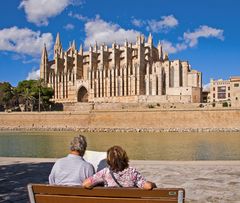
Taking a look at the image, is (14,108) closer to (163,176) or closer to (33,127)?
(33,127)

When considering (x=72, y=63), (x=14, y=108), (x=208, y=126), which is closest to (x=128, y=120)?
(x=208, y=126)

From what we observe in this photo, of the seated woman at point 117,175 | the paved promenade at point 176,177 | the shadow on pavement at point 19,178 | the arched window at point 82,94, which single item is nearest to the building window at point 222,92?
the arched window at point 82,94

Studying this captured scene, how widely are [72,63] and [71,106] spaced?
1618 cm

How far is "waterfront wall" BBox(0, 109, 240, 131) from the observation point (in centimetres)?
3944

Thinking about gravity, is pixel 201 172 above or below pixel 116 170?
below

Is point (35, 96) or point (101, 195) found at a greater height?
point (35, 96)

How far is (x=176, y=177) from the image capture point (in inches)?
262

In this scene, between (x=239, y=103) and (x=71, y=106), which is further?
(x=71, y=106)

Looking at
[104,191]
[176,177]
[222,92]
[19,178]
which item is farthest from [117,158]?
[222,92]

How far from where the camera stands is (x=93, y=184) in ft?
9.34

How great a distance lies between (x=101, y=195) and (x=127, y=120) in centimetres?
4102

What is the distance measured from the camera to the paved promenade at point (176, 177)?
17.2 ft

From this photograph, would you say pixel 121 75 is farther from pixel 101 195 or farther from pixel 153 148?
pixel 101 195

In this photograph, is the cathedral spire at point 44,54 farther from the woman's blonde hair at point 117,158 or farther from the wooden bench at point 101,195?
the wooden bench at point 101,195
